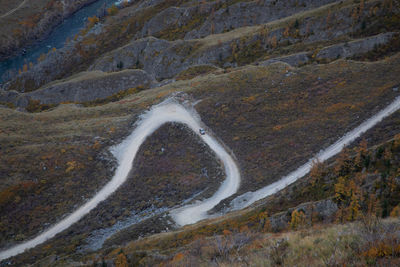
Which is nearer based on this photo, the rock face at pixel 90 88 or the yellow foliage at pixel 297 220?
the yellow foliage at pixel 297 220

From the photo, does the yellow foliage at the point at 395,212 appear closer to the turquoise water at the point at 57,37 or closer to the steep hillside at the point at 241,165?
the steep hillside at the point at 241,165

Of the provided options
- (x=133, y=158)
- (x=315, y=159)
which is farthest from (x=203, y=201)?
(x=315, y=159)

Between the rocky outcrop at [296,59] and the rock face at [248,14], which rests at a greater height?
the rock face at [248,14]

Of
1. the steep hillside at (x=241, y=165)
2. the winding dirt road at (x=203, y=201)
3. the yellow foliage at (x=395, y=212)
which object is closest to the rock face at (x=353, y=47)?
the steep hillside at (x=241, y=165)

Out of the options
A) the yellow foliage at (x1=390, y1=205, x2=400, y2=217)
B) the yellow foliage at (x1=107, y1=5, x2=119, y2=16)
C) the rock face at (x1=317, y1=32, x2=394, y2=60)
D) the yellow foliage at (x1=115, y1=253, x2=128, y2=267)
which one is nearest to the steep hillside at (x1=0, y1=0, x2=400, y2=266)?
the yellow foliage at (x1=115, y1=253, x2=128, y2=267)

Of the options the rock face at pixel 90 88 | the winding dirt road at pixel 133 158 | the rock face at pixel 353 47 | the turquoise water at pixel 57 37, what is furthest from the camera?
the turquoise water at pixel 57 37

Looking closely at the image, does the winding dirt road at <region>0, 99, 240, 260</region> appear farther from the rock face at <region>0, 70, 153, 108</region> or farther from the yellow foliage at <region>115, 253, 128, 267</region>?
the rock face at <region>0, 70, 153, 108</region>
